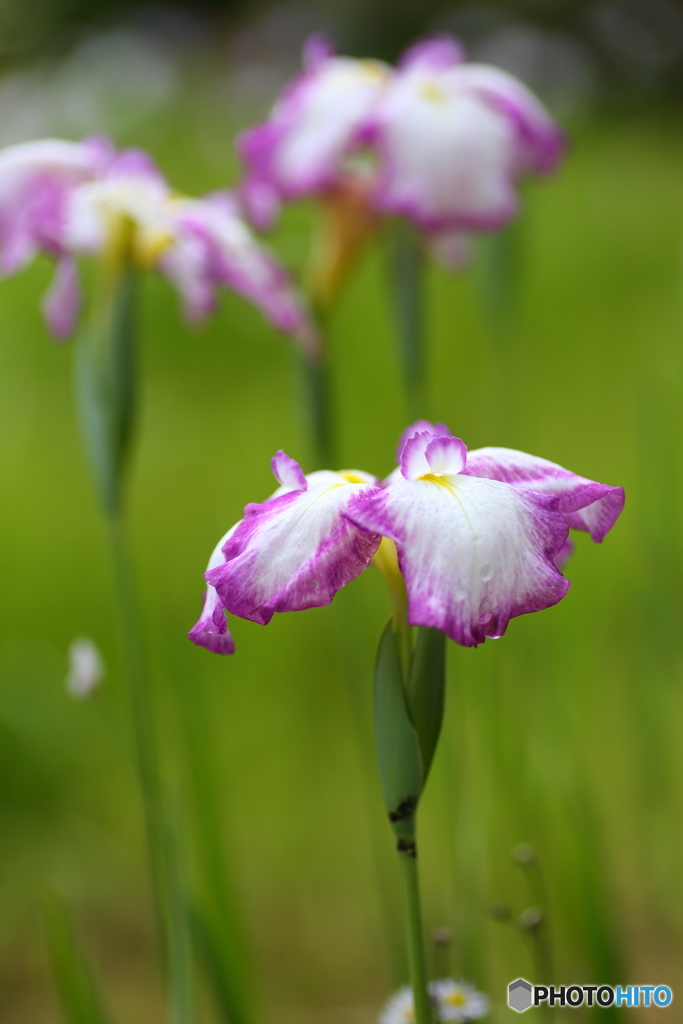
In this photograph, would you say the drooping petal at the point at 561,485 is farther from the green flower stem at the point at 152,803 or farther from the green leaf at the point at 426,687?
the green flower stem at the point at 152,803

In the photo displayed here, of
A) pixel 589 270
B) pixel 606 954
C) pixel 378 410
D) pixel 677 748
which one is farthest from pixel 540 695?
pixel 589 270

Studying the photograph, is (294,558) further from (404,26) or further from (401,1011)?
(404,26)

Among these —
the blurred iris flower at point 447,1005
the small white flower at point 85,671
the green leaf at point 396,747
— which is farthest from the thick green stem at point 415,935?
the small white flower at point 85,671

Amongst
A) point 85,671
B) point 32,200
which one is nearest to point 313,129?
point 32,200

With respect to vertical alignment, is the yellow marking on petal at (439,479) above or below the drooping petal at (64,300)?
below

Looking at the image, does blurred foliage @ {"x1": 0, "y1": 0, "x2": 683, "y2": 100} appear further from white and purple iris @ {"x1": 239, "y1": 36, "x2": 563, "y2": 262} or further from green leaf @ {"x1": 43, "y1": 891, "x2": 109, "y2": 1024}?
green leaf @ {"x1": 43, "y1": 891, "x2": 109, "y2": 1024}

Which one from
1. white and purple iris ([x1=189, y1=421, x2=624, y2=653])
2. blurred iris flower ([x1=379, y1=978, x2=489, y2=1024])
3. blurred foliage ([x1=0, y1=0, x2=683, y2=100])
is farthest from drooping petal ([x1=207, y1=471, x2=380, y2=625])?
blurred foliage ([x1=0, y1=0, x2=683, y2=100])
